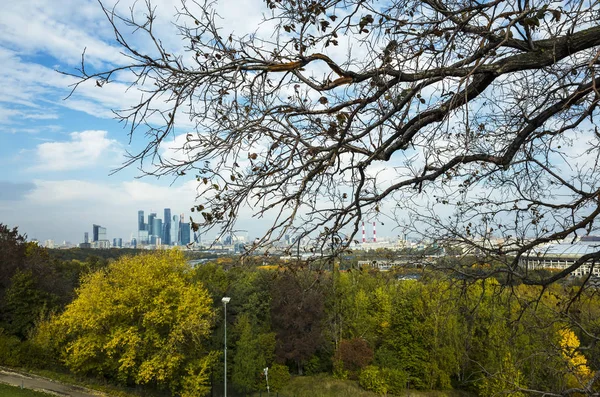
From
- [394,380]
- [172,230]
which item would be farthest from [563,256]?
[394,380]

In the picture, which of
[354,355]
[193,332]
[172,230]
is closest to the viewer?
[172,230]

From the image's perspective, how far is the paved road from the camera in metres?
14.1

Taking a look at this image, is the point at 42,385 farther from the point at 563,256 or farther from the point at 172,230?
the point at 563,256

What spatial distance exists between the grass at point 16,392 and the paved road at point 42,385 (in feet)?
3.14

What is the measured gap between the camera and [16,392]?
479 inches

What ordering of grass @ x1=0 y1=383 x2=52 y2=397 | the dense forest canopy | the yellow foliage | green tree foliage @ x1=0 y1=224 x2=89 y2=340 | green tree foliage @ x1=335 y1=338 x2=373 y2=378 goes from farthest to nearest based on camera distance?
1. green tree foliage @ x1=335 y1=338 x2=373 y2=378
2. green tree foliage @ x1=0 y1=224 x2=89 y2=340
3. the dense forest canopy
4. grass @ x1=0 y1=383 x2=52 y2=397
5. the yellow foliage

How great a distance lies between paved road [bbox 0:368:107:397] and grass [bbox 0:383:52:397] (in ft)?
3.14

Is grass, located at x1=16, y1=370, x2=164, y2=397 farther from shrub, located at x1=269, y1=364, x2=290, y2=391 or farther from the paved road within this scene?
shrub, located at x1=269, y1=364, x2=290, y2=391

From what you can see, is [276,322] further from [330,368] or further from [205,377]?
[205,377]

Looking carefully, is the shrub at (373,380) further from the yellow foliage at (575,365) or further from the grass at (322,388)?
the yellow foliage at (575,365)

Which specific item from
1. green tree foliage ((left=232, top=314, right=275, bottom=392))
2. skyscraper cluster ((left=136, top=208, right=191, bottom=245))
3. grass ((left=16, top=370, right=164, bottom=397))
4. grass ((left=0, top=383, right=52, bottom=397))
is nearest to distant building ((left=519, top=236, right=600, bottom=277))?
skyscraper cluster ((left=136, top=208, right=191, bottom=245))

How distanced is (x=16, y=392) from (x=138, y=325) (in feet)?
15.5

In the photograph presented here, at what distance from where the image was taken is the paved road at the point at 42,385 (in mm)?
14070

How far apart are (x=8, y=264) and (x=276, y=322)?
48.8 ft
